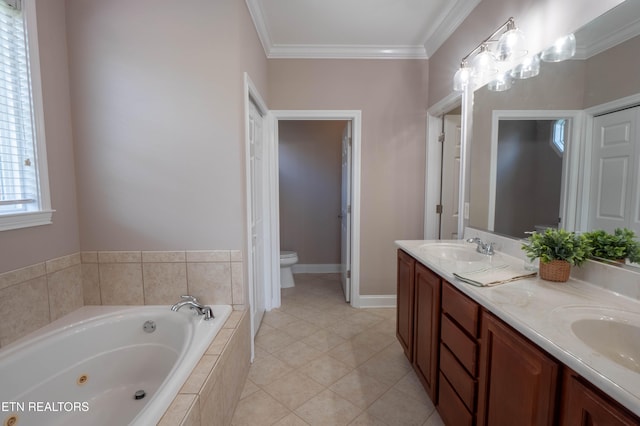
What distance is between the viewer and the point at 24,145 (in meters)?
1.44

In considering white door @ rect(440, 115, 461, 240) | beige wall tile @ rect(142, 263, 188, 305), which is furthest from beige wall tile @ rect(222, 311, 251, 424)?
white door @ rect(440, 115, 461, 240)

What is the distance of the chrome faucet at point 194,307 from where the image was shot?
63.7 inches

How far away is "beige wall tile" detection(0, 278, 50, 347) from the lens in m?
1.32

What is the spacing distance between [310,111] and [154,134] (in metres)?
1.49

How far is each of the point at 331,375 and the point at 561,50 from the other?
2.22 m

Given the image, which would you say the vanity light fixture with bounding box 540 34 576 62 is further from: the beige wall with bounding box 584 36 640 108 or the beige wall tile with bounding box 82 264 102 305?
the beige wall tile with bounding box 82 264 102 305

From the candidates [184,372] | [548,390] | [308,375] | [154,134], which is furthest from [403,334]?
[154,134]

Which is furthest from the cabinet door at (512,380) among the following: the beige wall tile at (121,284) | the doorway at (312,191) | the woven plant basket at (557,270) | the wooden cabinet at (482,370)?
the doorway at (312,191)

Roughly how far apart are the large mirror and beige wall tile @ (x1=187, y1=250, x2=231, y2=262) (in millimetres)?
1740

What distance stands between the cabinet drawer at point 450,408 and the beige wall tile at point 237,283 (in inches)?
49.0

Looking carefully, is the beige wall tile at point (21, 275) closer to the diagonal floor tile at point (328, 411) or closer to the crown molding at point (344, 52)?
the diagonal floor tile at point (328, 411)

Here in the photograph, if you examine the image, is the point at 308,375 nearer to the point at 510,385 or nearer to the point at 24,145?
the point at 510,385

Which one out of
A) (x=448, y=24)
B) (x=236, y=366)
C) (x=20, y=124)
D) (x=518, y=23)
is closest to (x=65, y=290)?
(x=20, y=124)

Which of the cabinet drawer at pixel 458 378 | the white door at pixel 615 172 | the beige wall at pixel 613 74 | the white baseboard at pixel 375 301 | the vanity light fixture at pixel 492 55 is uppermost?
the vanity light fixture at pixel 492 55
